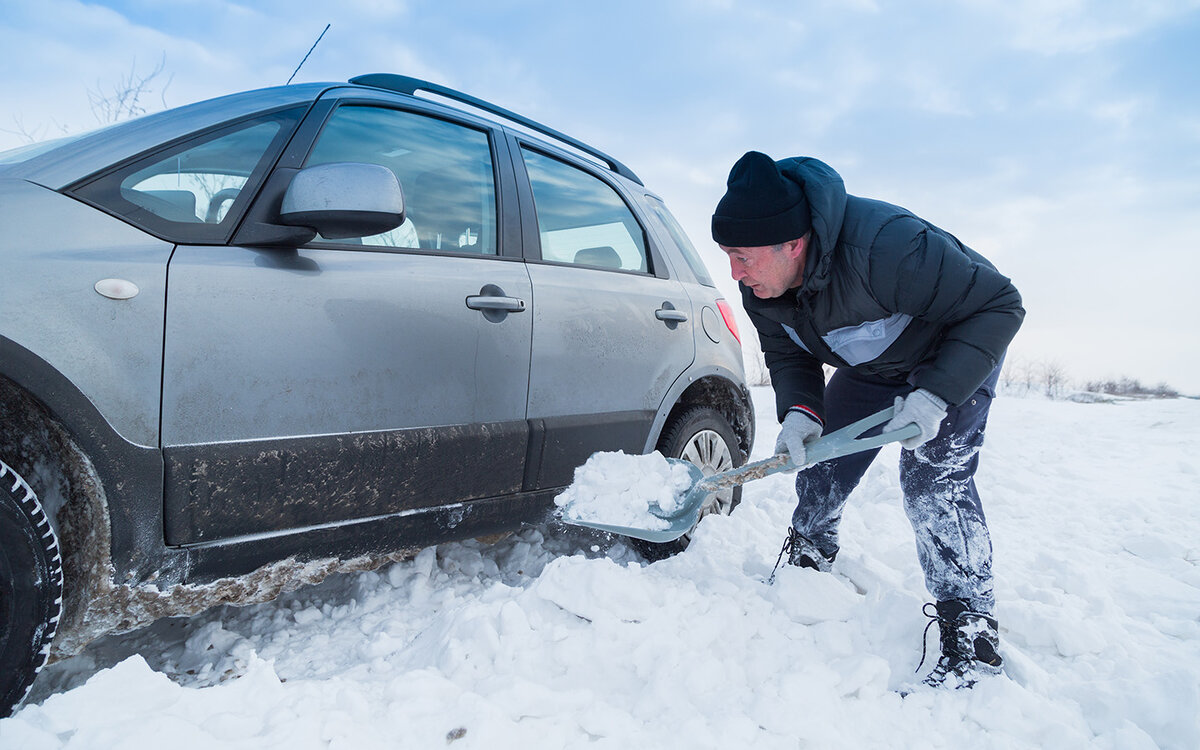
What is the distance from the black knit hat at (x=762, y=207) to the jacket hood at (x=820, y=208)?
30mm

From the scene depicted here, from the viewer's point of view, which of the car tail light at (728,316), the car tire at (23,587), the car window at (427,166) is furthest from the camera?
the car tail light at (728,316)

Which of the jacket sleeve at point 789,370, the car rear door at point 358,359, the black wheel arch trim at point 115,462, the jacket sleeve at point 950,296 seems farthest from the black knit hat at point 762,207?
the black wheel arch trim at point 115,462

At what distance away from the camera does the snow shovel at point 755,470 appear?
217cm

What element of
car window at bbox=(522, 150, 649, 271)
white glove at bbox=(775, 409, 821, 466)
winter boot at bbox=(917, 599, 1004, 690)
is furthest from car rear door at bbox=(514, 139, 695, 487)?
winter boot at bbox=(917, 599, 1004, 690)

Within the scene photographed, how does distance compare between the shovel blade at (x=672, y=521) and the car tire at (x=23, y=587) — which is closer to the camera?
the car tire at (x=23, y=587)

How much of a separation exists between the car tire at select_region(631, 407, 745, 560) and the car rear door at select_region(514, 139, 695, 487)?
21cm

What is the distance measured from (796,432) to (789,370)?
0.32 metres

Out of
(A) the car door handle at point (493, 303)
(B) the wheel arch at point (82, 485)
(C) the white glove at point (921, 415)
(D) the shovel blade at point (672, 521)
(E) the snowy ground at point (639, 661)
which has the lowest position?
(E) the snowy ground at point (639, 661)

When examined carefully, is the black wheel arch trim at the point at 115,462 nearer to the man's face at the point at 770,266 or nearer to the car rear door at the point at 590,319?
the car rear door at the point at 590,319

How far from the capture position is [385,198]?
182 cm

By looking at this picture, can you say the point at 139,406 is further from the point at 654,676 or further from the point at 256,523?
the point at 654,676

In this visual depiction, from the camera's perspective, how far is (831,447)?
2221 millimetres

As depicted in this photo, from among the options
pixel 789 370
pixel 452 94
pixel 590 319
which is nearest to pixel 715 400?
pixel 789 370

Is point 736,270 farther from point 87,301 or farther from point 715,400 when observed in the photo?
point 87,301
